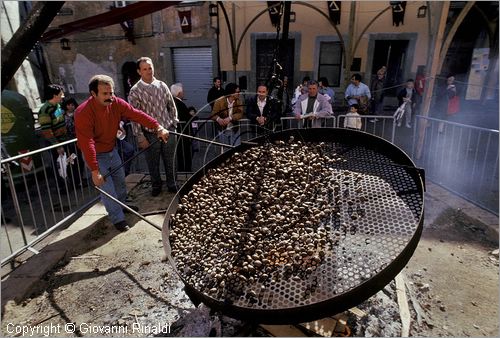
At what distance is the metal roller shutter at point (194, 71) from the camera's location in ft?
46.4

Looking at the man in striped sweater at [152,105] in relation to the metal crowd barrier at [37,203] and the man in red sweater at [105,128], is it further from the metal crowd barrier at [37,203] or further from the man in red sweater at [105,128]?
the metal crowd barrier at [37,203]

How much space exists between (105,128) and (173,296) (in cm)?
243

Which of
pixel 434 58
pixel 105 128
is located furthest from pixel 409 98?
pixel 105 128

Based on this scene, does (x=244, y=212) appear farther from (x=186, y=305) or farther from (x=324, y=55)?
(x=324, y=55)

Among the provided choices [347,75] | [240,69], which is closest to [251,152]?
[347,75]

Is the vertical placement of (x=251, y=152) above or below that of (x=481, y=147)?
above

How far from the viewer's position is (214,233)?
261cm

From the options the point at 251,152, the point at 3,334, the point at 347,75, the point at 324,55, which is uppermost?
the point at 324,55

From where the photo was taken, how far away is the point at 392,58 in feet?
42.1

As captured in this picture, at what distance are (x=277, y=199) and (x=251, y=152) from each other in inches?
34.0

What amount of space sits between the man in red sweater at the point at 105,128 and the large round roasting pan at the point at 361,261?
5.56 feet

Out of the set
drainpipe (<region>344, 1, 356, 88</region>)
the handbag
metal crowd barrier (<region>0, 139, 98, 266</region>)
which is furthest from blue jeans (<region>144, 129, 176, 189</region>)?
the handbag

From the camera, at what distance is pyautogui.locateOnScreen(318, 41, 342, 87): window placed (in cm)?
1298

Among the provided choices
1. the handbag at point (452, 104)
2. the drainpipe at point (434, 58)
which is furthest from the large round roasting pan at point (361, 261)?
the handbag at point (452, 104)
